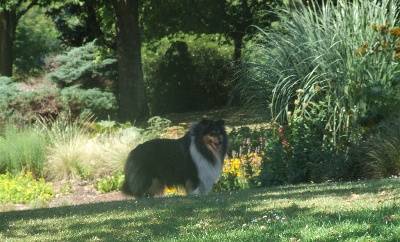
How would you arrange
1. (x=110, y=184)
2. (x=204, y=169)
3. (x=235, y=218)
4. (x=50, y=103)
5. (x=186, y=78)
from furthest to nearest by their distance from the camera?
(x=186, y=78)
(x=50, y=103)
(x=110, y=184)
(x=204, y=169)
(x=235, y=218)

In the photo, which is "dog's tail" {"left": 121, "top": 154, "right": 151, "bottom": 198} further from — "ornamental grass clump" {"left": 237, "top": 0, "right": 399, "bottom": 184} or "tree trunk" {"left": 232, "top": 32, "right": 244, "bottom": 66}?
"tree trunk" {"left": 232, "top": 32, "right": 244, "bottom": 66}

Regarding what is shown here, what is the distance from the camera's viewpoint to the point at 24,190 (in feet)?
46.5

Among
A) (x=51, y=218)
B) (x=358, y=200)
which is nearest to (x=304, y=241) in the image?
(x=358, y=200)

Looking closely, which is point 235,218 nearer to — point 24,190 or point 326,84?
point 326,84

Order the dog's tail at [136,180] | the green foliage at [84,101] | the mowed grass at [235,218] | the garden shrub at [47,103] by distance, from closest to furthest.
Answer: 1. the mowed grass at [235,218]
2. the dog's tail at [136,180]
3. the garden shrub at [47,103]
4. the green foliage at [84,101]

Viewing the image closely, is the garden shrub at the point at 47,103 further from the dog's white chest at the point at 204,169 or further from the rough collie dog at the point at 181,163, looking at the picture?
the dog's white chest at the point at 204,169

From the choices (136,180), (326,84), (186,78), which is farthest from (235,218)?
(186,78)

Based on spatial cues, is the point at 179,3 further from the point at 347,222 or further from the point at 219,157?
the point at 347,222

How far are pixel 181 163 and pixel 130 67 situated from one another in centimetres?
1138

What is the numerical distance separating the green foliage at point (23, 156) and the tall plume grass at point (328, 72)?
4383mm

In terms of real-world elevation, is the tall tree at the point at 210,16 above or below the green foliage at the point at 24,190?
above

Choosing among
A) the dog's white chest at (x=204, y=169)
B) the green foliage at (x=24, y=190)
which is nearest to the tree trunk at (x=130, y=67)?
the green foliage at (x=24, y=190)

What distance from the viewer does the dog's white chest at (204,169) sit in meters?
11.8

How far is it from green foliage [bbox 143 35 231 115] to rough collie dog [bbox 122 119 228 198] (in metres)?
15.6
